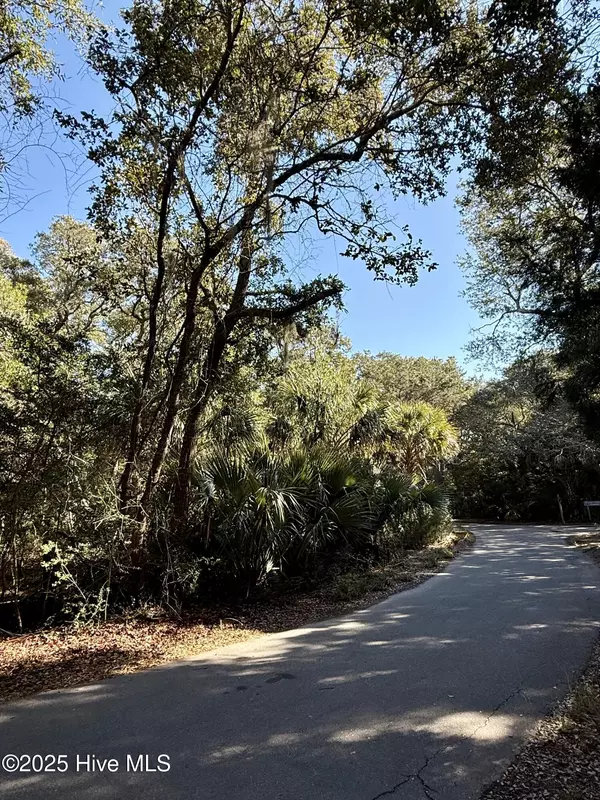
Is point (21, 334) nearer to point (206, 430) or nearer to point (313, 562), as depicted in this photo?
point (206, 430)

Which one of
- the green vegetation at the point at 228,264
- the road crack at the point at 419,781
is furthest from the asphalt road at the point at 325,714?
the green vegetation at the point at 228,264

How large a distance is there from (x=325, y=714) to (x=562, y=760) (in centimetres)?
166

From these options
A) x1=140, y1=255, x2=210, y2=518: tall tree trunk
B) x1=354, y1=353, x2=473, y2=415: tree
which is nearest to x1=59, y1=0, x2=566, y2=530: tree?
x1=140, y1=255, x2=210, y2=518: tall tree trunk

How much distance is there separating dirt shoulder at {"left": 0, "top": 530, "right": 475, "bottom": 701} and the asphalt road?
0.40 meters

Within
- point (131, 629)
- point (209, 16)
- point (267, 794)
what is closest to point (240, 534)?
point (131, 629)

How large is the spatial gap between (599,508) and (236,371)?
1926 cm

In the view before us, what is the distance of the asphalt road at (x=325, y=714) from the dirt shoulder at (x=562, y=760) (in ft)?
0.35

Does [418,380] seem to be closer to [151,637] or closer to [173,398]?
[173,398]

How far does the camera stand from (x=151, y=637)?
20.5ft

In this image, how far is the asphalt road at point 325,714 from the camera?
293 cm

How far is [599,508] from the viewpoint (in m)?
20.6

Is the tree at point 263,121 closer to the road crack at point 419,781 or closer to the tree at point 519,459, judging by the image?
the road crack at point 419,781

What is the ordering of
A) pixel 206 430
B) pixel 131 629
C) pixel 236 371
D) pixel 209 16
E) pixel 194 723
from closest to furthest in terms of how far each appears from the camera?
pixel 194 723 → pixel 209 16 → pixel 131 629 → pixel 236 371 → pixel 206 430

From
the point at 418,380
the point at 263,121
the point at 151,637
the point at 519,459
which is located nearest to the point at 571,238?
the point at 263,121
